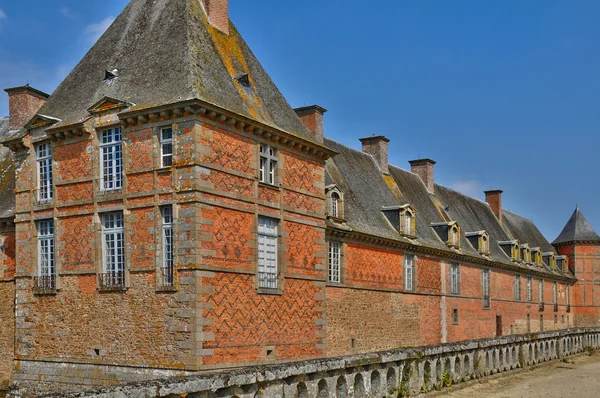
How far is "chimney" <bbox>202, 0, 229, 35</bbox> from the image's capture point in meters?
17.8

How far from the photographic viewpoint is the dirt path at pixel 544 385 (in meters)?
14.4

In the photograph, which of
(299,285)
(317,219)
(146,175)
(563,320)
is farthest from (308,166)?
(563,320)

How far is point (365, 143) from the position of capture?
98.1 ft

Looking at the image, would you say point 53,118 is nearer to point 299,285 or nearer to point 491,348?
point 299,285

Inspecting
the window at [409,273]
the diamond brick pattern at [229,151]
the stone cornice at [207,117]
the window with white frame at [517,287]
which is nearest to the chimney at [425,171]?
the window at [409,273]

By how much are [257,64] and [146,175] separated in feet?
18.0

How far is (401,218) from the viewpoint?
25625 mm

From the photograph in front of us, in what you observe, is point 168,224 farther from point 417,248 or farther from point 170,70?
point 417,248

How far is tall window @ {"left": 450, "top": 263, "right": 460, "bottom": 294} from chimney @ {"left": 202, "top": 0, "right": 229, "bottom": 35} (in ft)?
52.5

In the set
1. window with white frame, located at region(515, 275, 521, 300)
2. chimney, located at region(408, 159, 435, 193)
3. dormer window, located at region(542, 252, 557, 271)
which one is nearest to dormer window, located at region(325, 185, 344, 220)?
chimney, located at region(408, 159, 435, 193)

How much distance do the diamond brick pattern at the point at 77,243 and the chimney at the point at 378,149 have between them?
15359 mm

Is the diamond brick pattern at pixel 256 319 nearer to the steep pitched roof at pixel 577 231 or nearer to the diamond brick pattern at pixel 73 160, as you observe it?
the diamond brick pattern at pixel 73 160

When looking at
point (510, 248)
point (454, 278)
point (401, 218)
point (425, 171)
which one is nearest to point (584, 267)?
point (510, 248)

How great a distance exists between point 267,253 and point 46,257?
5.58 metres
